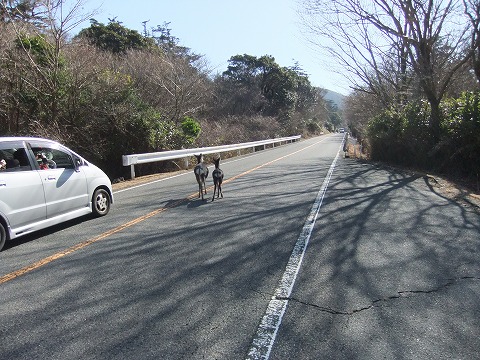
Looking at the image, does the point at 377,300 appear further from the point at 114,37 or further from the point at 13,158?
the point at 114,37

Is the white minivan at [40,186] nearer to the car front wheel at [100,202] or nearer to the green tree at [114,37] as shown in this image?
the car front wheel at [100,202]

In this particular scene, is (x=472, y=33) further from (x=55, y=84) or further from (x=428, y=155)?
(x=55, y=84)

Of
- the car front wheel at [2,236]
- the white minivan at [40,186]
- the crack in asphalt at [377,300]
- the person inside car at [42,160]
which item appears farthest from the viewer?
the person inside car at [42,160]

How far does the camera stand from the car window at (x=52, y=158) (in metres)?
6.65

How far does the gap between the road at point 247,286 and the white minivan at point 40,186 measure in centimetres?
35

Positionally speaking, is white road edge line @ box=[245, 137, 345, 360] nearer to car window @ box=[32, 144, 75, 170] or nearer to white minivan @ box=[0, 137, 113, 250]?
white minivan @ box=[0, 137, 113, 250]

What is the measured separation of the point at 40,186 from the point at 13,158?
0.58 meters

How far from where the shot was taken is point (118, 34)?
35969mm

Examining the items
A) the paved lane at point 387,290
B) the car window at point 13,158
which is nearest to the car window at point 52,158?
the car window at point 13,158

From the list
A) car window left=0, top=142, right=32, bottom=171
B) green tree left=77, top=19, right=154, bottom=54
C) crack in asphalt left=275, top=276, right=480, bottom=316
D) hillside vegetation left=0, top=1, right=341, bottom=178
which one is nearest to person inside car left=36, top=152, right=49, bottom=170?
car window left=0, top=142, right=32, bottom=171

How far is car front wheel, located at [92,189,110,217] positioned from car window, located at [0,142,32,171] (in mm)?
1700

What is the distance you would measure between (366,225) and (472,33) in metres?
11.6

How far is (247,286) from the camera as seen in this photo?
4.25 m

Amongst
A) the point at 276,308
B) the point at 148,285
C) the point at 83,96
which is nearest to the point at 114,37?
the point at 83,96
